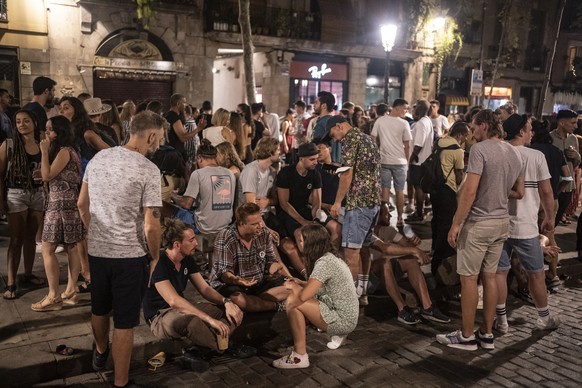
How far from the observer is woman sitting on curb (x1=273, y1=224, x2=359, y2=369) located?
4625 mm

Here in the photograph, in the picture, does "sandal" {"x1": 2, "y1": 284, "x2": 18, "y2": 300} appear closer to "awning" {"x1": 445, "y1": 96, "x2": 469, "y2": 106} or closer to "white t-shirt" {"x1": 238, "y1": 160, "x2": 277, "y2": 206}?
"white t-shirt" {"x1": 238, "y1": 160, "x2": 277, "y2": 206}

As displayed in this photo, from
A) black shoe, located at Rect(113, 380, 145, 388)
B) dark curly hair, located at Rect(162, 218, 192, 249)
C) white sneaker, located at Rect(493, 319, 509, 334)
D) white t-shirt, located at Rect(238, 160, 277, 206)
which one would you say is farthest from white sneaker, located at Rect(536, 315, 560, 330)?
black shoe, located at Rect(113, 380, 145, 388)

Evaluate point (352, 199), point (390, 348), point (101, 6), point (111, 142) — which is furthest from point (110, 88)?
point (390, 348)

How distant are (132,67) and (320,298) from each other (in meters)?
15.8

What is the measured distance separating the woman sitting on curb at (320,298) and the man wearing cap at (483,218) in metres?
1.11

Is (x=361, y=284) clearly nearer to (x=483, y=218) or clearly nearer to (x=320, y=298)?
(x=320, y=298)

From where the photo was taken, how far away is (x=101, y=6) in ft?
58.7

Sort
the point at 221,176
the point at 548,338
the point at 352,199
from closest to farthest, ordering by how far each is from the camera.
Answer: the point at 548,338 → the point at 352,199 → the point at 221,176

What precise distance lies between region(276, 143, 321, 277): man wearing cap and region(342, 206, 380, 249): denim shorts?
61cm

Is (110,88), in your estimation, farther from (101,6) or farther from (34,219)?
(34,219)

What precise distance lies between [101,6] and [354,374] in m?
16.9

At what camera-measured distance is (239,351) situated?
16.1 ft

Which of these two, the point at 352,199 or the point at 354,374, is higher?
the point at 352,199

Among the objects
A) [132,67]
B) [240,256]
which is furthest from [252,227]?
[132,67]
